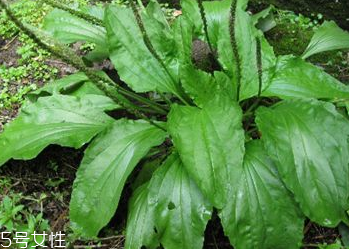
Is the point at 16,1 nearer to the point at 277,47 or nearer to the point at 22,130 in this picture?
the point at 22,130

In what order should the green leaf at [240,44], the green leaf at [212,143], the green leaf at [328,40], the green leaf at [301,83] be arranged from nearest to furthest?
the green leaf at [212,143] → the green leaf at [301,83] → the green leaf at [240,44] → the green leaf at [328,40]

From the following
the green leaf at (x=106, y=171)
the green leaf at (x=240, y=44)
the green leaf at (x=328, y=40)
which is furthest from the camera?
the green leaf at (x=328, y=40)

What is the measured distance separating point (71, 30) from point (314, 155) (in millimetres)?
1754

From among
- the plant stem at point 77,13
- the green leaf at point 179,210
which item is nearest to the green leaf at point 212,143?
the green leaf at point 179,210

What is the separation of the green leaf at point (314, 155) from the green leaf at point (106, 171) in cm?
61

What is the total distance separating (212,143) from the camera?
213 centimetres

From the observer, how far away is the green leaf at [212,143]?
6.70ft

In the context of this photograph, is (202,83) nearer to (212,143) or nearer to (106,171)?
(212,143)

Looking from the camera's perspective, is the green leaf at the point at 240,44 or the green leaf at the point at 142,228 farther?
the green leaf at the point at 240,44

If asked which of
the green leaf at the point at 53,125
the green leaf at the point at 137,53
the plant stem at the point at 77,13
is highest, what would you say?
the plant stem at the point at 77,13

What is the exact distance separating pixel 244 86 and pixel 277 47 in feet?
3.22

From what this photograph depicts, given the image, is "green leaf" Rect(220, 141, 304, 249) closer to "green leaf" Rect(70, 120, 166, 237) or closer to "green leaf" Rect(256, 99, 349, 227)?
"green leaf" Rect(256, 99, 349, 227)

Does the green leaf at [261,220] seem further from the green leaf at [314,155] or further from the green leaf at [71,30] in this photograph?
the green leaf at [71,30]

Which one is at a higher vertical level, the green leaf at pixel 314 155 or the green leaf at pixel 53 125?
the green leaf at pixel 53 125
